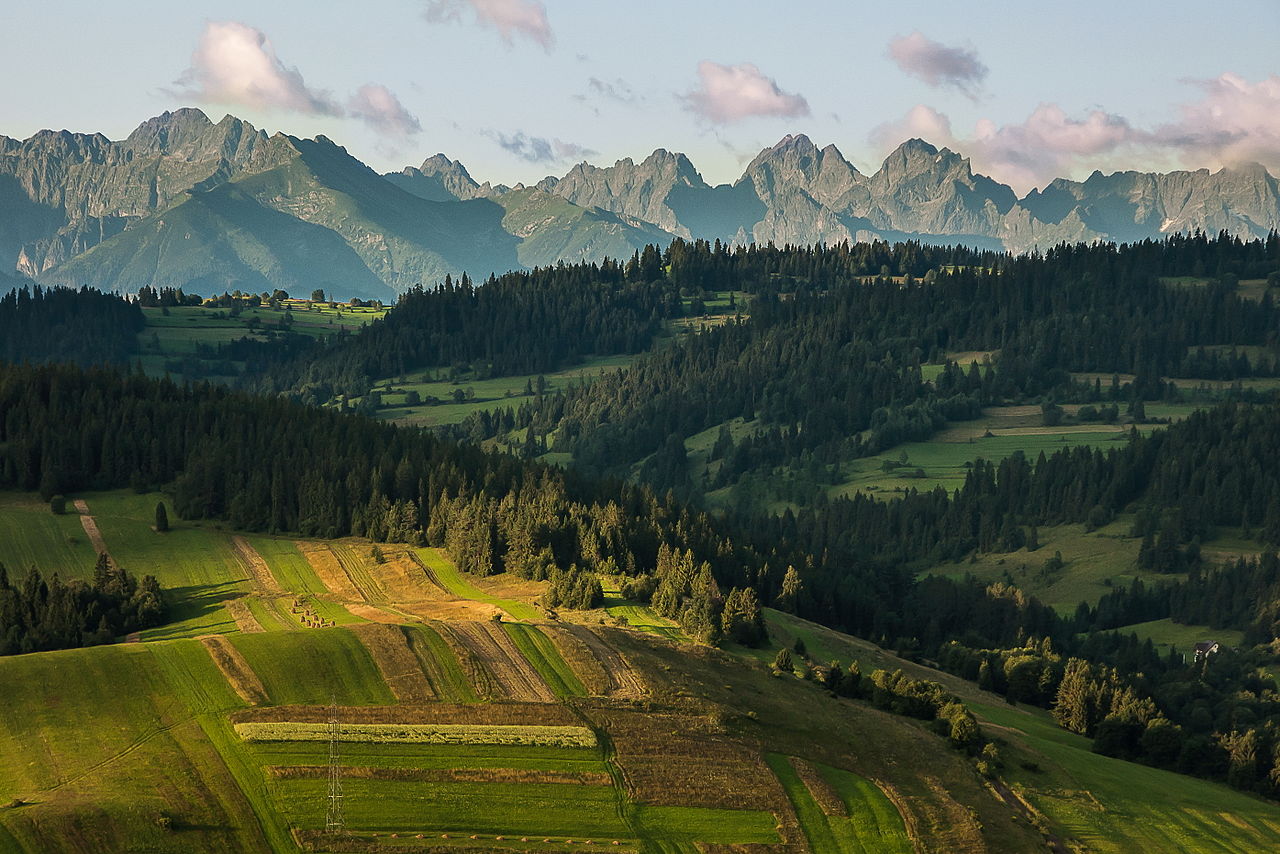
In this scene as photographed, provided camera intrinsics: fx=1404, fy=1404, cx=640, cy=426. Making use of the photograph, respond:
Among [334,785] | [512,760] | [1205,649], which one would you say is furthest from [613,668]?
[1205,649]

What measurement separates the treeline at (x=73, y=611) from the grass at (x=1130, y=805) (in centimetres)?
8630

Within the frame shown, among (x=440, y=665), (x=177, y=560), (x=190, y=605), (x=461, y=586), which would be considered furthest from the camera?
(x=177, y=560)

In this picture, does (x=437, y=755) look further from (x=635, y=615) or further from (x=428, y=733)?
(x=635, y=615)

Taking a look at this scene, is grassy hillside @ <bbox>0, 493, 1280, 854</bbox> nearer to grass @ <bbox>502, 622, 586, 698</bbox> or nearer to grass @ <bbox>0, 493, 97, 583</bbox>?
grass @ <bbox>502, 622, 586, 698</bbox>

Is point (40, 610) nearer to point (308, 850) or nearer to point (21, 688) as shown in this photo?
point (21, 688)

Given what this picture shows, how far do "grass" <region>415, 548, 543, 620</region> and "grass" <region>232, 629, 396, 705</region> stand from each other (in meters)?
30.5

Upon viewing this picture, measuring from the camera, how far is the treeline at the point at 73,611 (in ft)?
441

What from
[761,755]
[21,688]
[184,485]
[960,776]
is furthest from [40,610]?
[960,776]

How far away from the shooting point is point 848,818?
97250mm

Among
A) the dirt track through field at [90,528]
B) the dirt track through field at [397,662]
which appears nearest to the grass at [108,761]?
the dirt track through field at [397,662]

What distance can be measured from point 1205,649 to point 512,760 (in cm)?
12955

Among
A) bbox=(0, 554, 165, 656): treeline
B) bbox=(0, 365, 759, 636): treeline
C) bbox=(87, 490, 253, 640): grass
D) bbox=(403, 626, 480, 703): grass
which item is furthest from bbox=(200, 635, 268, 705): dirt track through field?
bbox=(0, 365, 759, 636): treeline

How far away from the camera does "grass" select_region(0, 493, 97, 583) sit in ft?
535

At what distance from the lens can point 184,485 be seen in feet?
629
